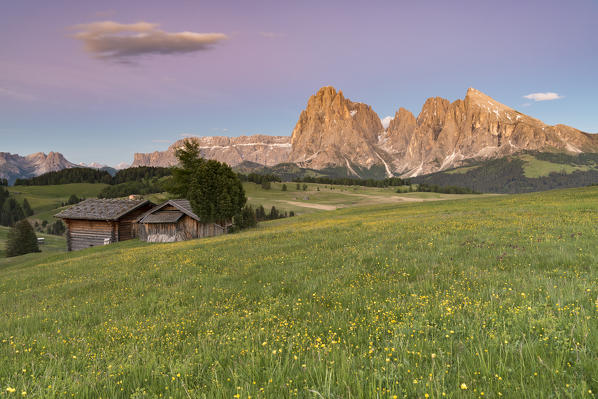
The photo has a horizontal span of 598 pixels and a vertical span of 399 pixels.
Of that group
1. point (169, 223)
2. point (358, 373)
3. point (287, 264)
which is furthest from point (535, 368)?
point (169, 223)

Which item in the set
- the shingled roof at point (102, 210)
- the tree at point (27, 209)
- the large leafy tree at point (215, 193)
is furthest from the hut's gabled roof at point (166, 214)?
the tree at point (27, 209)

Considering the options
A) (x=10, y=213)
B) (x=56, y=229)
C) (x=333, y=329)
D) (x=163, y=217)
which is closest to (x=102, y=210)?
(x=163, y=217)

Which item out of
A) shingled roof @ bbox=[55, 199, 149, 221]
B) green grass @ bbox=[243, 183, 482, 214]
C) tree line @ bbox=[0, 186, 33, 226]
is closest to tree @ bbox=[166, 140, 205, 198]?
shingled roof @ bbox=[55, 199, 149, 221]

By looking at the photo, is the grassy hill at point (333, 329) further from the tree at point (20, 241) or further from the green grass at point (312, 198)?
the green grass at point (312, 198)

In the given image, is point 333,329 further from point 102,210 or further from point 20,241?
point 20,241

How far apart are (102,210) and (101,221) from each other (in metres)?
2.15

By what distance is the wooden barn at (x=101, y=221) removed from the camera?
4819 centimetres

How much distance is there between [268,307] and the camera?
23.4ft

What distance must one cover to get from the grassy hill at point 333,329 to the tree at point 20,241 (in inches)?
2988

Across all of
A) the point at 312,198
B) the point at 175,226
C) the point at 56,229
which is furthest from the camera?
the point at 312,198

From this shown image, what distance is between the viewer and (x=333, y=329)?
550 cm

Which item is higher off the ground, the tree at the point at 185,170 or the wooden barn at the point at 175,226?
the tree at the point at 185,170

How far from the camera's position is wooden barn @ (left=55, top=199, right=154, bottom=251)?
4819 cm

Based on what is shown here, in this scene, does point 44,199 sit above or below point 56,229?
above
